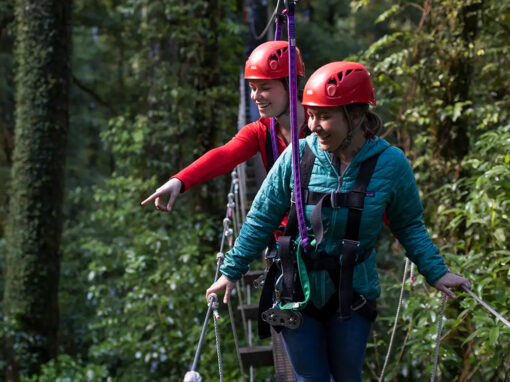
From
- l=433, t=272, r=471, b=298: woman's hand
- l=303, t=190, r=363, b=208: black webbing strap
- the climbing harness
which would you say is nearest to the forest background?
l=433, t=272, r=471, b=298: woman's hand

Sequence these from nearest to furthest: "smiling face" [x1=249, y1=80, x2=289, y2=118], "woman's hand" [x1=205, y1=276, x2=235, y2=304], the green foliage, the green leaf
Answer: "woman's hand" [x1=205, y1=276, x2=235, y2=304]
"smiling face" [x1=249, y1=80, x2=289, y2=118]
the green leaf
the green foliage

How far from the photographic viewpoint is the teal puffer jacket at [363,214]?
5.89 ft

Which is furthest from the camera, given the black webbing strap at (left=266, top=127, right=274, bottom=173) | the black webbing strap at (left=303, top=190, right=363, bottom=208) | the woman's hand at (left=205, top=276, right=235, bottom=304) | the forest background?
the forest background

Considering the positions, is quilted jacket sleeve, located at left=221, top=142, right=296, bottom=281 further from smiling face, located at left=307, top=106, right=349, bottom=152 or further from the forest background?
the forest background

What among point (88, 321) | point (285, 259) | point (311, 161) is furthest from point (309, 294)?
point (88, 321)

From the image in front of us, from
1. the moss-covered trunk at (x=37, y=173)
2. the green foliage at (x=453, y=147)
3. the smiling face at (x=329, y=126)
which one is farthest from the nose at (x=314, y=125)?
the moss-covered trunk at (x=37, y=173)

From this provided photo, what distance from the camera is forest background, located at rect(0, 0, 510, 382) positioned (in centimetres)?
345

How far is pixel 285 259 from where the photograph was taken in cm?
185

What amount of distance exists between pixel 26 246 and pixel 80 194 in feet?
6.29

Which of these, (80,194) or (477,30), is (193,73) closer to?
(80,194)

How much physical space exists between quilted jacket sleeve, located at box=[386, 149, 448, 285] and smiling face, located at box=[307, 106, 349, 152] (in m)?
0.17

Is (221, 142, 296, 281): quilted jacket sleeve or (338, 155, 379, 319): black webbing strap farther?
(221, 142, 296, 281): quilted jacket sleeve

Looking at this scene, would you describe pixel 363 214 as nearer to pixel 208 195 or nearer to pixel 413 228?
pixel 413 228

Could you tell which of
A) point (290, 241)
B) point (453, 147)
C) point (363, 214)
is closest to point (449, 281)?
point (363, 214)
